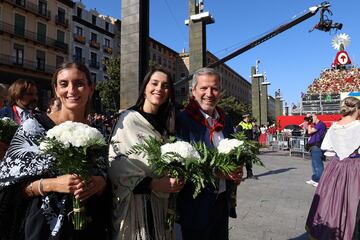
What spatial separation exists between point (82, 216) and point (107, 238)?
37cm

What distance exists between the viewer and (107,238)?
2.26 metres

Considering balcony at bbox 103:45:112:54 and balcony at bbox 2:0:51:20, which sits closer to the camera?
balcony at bbox 2:0:51:20

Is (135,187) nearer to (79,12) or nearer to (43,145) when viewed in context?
(43,145)

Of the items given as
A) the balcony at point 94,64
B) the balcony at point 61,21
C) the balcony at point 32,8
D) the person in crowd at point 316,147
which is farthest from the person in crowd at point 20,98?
the balcony at point 94,64

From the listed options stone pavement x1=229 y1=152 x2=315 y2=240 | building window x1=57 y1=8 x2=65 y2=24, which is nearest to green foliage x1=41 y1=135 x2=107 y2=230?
stone pavement x1=229 y1=152 x2=315 y2=240

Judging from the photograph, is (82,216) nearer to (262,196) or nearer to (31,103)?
(31,103)

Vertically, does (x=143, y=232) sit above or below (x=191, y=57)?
below

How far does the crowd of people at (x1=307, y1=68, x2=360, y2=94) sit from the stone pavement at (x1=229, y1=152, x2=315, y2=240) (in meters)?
14.7

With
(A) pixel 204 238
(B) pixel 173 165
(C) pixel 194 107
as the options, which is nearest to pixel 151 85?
(C) pixel 194 107

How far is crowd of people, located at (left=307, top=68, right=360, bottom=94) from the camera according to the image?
22.2m

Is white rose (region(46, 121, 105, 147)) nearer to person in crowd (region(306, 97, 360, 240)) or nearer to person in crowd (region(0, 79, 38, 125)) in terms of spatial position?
person in crowd (region(0, 79, 38, 125))

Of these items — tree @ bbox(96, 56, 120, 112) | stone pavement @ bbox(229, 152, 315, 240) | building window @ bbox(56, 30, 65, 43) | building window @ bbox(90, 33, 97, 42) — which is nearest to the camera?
stone pavement @ bbox(229, 152, 315, 240)

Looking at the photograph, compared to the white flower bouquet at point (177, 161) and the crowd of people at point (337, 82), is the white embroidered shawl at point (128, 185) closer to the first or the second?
the white flower bouquet at point (177, 161)

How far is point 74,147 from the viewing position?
1.81 metres
